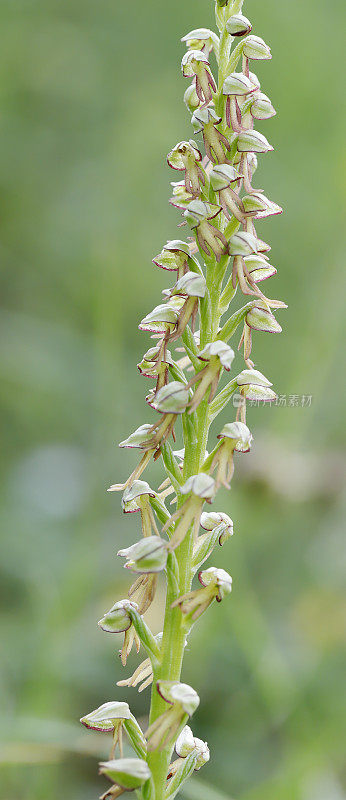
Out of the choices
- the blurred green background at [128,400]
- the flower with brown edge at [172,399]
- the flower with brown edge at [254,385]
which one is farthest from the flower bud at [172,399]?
the blurred green background at [128,400]

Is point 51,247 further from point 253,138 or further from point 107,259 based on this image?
point 253,138

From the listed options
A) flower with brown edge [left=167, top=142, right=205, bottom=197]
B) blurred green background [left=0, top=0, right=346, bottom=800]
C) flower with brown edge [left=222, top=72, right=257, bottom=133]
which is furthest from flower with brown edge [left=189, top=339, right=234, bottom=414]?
blurred green background [left=0, top=0, right=346, bottom=800]

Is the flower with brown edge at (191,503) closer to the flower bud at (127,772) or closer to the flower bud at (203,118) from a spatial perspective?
the flower bud at (127,772)

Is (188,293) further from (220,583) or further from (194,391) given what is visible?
(220,583)

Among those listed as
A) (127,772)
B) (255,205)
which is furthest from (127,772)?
(255,205)

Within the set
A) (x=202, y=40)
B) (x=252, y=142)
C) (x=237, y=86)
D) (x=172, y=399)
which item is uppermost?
(x=202, y=40)

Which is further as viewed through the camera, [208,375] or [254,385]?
[254,385]
